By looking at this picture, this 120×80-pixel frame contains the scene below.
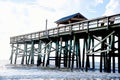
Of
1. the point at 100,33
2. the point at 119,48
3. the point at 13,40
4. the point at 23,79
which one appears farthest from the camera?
the point at 13,40

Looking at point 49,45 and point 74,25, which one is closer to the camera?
point 74,25

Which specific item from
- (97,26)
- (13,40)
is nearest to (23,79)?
(97,26)

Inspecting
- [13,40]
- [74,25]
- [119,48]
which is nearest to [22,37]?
[13,40]

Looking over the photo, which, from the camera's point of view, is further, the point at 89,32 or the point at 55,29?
the point at 55,29

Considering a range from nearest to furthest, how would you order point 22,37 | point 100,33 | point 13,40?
point 100,33, point 22,37, point 13,40

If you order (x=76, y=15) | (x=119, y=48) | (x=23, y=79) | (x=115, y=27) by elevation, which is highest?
(x=76, y=15)

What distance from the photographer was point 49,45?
27.1 meters

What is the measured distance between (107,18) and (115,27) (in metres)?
0.99

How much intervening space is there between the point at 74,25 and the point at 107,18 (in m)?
4.19

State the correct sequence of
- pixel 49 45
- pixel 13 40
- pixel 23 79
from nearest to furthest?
pixel 23 79 < pixel 49 45 < pixel 13 40

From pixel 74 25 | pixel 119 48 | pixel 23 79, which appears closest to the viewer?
pixel 23 79

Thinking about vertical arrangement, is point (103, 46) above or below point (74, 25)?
below

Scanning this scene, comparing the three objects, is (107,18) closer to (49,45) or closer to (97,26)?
(97,26)

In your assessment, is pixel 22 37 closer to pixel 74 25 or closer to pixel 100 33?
pixel 74 25
